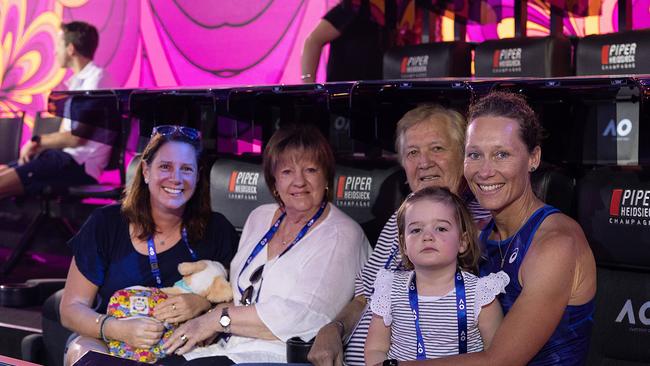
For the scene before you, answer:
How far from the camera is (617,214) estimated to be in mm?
2656

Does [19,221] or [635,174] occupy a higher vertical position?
[635,174]

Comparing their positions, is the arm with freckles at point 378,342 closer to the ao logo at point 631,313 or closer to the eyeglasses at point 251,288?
the eyeglasses at point 251,288

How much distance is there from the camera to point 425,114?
9.09ft

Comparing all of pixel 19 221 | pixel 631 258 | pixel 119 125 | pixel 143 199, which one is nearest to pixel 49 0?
pixel 19 221

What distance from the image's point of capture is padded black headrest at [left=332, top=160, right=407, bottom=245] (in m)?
3.19

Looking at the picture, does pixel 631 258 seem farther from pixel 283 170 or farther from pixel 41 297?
pixel 41 297

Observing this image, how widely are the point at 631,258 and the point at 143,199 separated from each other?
1.56 metres

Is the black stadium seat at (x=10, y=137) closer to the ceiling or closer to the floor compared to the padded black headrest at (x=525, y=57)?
closer to the floor

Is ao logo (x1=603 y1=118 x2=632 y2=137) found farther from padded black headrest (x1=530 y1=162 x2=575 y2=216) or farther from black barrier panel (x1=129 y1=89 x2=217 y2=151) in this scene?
black barrier panel (x1=129 y1=89 x2=217 y2=151)

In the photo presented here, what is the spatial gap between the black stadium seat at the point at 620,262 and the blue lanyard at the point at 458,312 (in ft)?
2.15

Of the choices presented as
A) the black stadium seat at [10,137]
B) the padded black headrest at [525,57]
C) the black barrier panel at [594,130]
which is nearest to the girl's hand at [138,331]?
the black barrier panel at [594,130]

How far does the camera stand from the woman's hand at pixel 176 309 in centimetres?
A: 283

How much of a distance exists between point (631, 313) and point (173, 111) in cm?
226

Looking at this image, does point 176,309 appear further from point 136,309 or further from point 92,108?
point 92,108
